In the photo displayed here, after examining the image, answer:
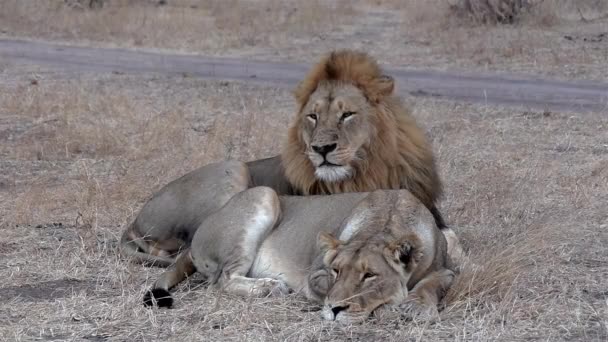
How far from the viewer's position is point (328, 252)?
471 centimetres

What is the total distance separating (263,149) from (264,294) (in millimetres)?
3732

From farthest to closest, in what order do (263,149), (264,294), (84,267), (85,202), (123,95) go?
(123,95) → (263,149) → (85,202) → (84,267) → (264,294)

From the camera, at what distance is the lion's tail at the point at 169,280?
4855 millimetres

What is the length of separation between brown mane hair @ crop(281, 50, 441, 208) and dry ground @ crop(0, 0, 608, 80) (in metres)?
7.61

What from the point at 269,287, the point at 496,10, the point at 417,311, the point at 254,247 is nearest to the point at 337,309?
the point at 417,311

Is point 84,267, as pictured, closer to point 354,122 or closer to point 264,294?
point 264,294

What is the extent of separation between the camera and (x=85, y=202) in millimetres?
7016

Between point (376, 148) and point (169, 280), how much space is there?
4.40 ft

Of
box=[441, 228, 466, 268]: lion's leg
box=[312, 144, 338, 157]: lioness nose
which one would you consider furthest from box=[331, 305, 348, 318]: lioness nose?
box=[312, 144, 338, 157]: lioness nose

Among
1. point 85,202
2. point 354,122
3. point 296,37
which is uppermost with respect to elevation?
point 354,122

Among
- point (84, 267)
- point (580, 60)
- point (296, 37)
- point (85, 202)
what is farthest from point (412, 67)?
point (84, 267)

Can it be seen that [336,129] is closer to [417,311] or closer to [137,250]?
[137,250]

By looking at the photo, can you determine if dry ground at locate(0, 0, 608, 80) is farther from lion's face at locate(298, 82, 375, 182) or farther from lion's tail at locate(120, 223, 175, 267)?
lion's tail at locate(120, 223, 175, 267)

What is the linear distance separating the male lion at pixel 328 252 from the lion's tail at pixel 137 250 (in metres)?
0.30
